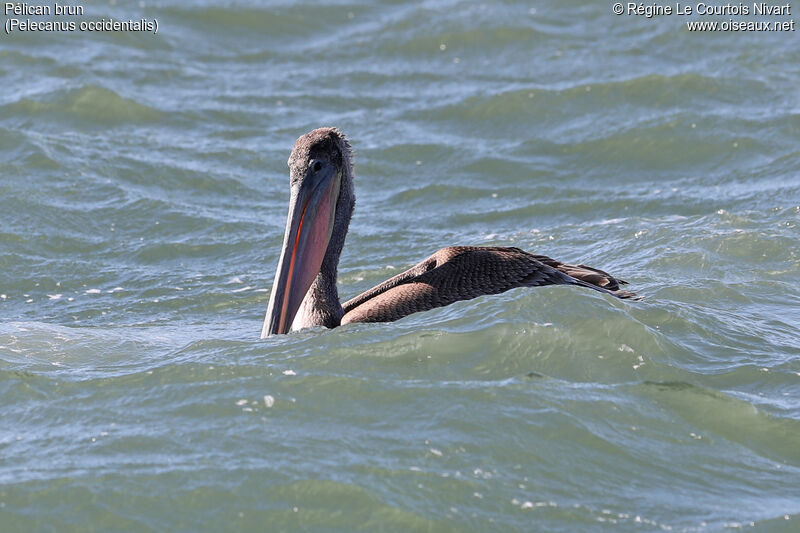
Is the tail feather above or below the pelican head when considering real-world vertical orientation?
below

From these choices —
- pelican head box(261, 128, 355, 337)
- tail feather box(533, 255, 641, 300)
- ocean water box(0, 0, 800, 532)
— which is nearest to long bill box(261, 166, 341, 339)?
pelican head box(261, 128, 355, 337)

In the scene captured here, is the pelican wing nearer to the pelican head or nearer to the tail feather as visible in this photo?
the tail feather

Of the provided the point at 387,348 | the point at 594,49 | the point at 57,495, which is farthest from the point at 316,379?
the point at 594,49

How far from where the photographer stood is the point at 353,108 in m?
11.6

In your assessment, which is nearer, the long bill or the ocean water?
the ocean water

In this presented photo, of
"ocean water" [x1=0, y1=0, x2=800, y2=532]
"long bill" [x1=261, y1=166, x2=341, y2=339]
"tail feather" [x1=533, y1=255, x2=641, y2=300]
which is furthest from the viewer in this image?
"tail feather" [x1=533, y1=255, x2=641, y2=300]

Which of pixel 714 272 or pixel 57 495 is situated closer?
pixel 57 495

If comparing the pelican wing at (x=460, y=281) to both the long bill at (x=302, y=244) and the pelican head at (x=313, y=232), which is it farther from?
the long bill at (x=302, y=244)

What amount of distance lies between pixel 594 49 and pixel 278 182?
438 centimetres

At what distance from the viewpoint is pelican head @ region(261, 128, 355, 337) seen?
5977 millimetres

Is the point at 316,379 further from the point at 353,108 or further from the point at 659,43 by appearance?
the point at 659,43

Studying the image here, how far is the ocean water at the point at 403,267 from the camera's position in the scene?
420 cm

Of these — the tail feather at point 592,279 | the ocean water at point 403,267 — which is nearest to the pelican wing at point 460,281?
→ the tail feather at point 592,279

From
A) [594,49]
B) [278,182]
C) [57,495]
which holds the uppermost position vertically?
[594,49]
